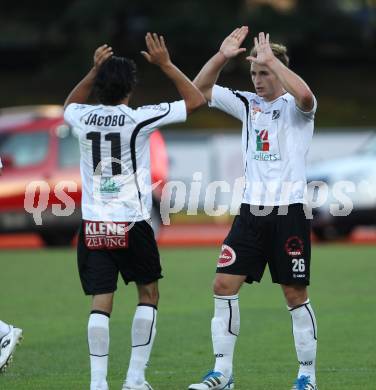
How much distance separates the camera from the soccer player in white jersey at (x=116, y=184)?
8.00m

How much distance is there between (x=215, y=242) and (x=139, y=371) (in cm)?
1491

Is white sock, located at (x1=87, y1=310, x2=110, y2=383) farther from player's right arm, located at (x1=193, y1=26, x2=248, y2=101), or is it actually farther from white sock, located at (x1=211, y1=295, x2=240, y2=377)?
player's right arm, located at (x1=193, y1=26, x2=248, y2=101)

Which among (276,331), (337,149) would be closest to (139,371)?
(276,331)

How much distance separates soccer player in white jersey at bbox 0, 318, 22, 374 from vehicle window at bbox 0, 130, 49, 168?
12261 millimetres

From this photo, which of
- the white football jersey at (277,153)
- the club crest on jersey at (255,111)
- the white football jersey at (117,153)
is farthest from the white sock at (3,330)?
the club crest on jersey at (255,111)

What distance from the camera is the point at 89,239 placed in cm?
808

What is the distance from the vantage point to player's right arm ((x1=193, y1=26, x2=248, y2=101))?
848 centimetres

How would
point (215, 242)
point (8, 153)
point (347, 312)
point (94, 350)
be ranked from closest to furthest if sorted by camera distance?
point (94, 350) < point (347, 312) < point (8, 153) < point (215, 242)

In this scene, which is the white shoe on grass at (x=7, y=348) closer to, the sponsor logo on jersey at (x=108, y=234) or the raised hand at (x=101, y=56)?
the sponsor logo on jersey at (x=108, y=234)

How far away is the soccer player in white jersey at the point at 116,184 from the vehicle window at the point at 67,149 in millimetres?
13241

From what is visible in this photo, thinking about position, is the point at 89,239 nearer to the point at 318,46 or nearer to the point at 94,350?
the point at 94,350

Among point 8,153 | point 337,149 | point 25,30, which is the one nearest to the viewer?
point 8,153

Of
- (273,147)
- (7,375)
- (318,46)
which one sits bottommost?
(7,375)

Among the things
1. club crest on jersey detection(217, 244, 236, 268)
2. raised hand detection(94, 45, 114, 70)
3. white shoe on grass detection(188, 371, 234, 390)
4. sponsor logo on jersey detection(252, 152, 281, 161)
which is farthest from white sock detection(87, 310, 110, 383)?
raised hand detection(94, 45, 114, 70)
